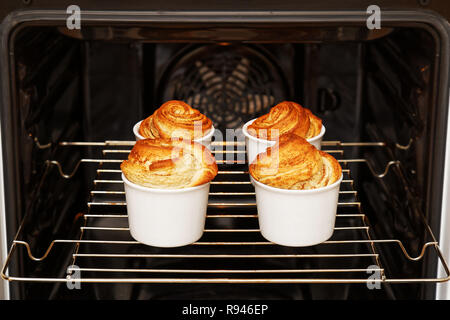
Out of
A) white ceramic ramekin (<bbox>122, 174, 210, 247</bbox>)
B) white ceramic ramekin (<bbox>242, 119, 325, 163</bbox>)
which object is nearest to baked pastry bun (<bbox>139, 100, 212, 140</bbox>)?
white ceramic ramekin (<bbox>242, 119, 325, 163</bbox>)

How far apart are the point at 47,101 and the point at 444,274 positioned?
0.81 metres

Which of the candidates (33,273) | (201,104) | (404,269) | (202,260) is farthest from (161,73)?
(404,269)

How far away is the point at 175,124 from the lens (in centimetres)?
131

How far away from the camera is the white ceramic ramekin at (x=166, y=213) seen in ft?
3.65

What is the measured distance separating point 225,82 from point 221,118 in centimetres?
9

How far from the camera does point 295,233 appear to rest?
1.14 meters

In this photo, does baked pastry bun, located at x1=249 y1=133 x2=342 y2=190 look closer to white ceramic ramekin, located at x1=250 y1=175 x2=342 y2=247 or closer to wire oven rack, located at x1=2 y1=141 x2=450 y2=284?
white ceramic ramekin, located at x1=250 y1=175 x2=342 y2=247

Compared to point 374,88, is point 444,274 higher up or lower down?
lower down

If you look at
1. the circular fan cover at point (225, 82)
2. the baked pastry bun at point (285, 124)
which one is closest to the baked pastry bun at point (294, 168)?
the baked pastry bun at point (285, 124)

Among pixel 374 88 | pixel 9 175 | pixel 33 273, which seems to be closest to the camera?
pixel 9 175

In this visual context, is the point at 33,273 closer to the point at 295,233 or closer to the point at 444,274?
the point at 295,233

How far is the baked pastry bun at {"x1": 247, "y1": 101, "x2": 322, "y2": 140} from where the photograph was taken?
1300mm

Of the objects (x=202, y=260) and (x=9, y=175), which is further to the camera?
(x=202, y=260)

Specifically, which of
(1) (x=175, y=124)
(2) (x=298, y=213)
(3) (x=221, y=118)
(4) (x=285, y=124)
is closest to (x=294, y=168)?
(2) (x=298, y=213)
